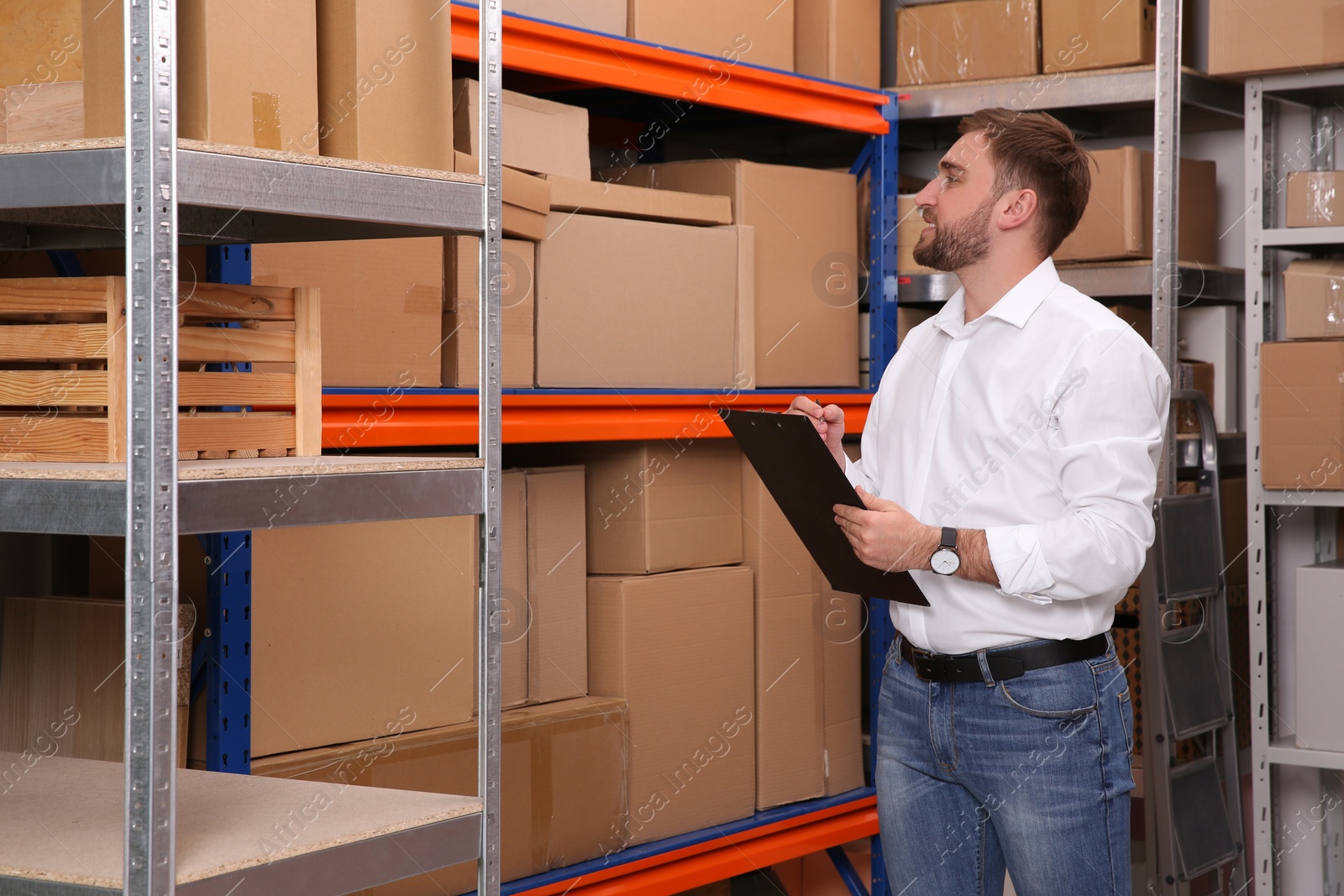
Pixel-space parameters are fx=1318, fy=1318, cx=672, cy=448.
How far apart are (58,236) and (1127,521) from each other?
1.55 m

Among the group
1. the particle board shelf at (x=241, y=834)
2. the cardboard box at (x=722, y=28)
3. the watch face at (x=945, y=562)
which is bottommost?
the particle board shelf at (x=241, y=834)

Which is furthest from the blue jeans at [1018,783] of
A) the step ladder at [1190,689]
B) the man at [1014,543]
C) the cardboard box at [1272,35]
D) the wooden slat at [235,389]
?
the cardboard box at [1272,35]

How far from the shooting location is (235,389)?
160 cm

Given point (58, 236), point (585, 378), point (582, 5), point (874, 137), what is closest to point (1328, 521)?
point (874, 137)

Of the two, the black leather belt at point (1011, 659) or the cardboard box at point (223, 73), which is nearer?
the cardboard box at point (223, 73)

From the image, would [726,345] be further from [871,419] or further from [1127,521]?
[1127,521]

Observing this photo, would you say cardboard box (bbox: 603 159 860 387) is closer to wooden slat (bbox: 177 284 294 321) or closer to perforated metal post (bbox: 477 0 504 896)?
perforated metal post (bbox: 477 0 504 896)

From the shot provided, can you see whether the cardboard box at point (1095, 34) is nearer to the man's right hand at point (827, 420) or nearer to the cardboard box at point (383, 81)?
the man's right hand at point (827, 420)

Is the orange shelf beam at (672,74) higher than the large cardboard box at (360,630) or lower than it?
higher

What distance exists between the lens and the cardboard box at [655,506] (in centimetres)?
264

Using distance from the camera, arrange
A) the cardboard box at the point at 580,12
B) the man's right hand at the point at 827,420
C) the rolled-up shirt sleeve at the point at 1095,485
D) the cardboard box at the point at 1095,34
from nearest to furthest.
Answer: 1. the rolled-up shirt sleeve at the point at 1095,485
2. the man's right hand at the point at 827,420
3. the cardboard box at the point at 580,12
4. the cardboard box at the point at 1095,34

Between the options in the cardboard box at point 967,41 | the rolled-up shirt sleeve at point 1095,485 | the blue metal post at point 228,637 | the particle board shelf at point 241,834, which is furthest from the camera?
the cardboard box at point 967,41

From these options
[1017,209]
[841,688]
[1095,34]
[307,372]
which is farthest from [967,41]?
[307,372]

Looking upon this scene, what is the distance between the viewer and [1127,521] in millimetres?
1729
